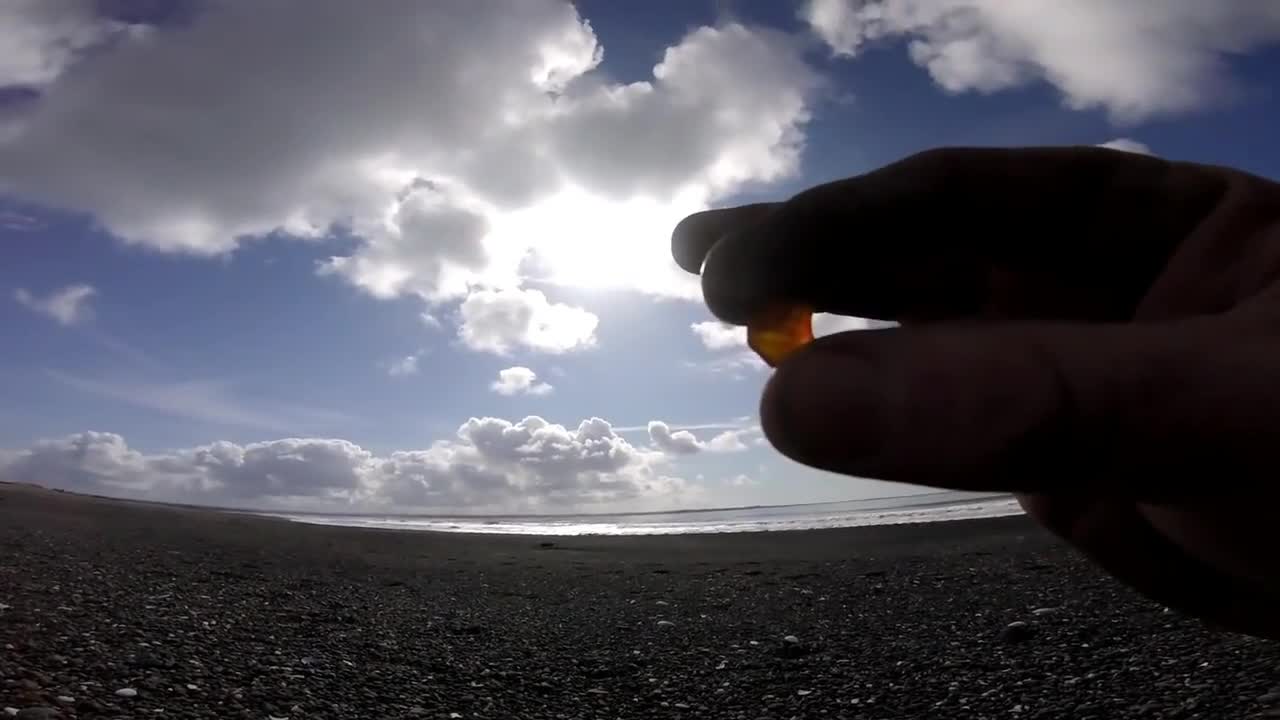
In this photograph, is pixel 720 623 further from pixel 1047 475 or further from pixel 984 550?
pixel 984 550

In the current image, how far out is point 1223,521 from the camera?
1.55 meters

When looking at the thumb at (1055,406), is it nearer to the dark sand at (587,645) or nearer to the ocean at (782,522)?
the dark sand at (587,645)

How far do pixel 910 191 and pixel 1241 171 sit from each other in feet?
2.23

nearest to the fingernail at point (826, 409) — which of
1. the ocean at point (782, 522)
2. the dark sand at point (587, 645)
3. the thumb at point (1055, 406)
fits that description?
the thumb at point (1055, 406)

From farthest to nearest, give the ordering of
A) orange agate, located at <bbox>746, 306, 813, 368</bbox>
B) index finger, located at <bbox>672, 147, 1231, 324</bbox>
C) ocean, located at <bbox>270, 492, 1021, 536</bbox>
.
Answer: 1. ocean, located at <bbox>270, 492, 1021, 536</bbox>
2. orange agate, located at <bbox>746, 306, 813, 368</bbox>
3. index finger, located at <bbox>672, 147, 1231, 324</bbox>

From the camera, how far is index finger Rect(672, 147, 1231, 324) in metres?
1.66

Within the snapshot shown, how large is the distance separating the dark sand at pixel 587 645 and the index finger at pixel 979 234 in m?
2.61

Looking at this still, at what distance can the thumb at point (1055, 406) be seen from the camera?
1.10 m

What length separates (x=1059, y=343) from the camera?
1.13 metres

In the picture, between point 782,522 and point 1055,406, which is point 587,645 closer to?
point 1055,406

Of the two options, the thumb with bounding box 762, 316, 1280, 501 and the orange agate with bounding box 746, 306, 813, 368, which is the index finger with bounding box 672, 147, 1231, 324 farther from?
the thumb with bounding box 762, 316, 1280, 501

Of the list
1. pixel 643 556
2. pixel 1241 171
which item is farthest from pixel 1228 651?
pixel 643 556

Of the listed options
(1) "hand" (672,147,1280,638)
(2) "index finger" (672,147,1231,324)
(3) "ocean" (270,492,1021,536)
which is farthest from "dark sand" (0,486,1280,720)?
(3) "ocean" (270,492,1021,536)

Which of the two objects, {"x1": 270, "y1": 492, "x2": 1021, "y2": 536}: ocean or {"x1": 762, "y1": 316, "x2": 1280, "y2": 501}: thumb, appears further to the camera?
{"x1": 270, "y1": 492, "x2": 1021, "y2": 536}: ocean
